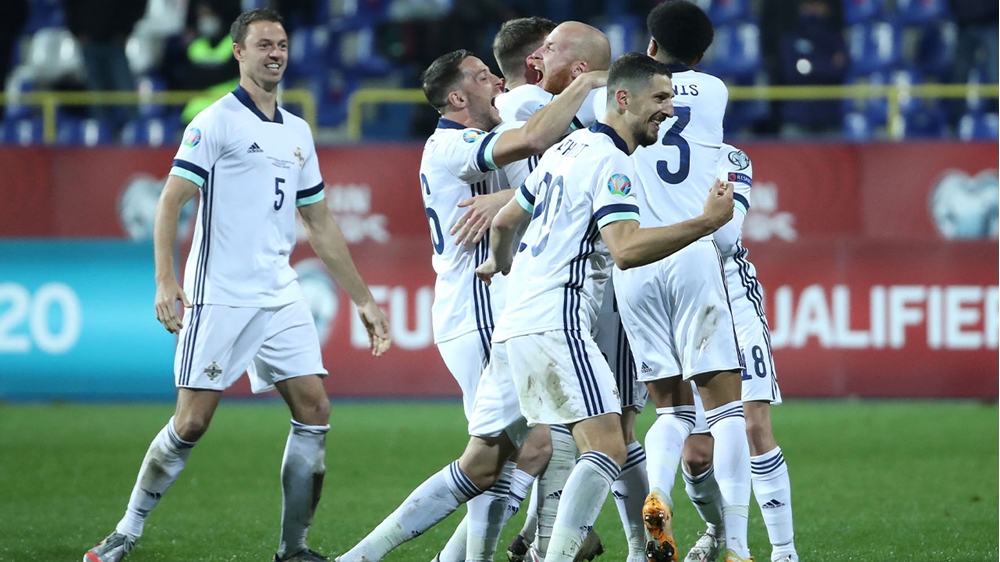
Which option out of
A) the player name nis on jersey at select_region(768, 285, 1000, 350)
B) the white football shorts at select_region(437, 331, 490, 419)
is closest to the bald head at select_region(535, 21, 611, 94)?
the white football shorts at select_region(437, 331, 490, 419)

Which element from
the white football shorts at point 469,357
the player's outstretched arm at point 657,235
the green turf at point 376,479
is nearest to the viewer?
the player's outstretched arm at point 657,235

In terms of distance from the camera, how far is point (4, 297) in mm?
12320

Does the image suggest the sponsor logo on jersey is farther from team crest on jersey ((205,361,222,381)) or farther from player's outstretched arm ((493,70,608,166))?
team crest on jersey ((205,361,222,381))

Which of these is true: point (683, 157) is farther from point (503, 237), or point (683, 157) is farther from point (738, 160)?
point (503, 237)

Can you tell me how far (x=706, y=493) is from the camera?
19.0 feet

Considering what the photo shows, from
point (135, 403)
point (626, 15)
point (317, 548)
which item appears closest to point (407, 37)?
point (626, 15)

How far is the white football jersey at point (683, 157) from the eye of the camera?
560 cm

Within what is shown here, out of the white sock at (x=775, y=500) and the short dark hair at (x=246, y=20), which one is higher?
the short dark hair at (x=246, y=20)

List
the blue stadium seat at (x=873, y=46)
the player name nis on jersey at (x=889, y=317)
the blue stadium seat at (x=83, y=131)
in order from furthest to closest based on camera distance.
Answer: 1. the blue stadium seat at (x=873, y=46)
2. the blue stadium seat at (x=83, y=131)
3. the player name nis on jersey at (x=889, y=317)

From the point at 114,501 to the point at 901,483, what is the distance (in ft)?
14.2

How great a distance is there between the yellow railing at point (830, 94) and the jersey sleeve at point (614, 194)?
9.40 m

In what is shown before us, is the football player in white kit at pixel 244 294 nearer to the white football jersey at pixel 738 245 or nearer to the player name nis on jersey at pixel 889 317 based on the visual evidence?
the white football jersey at pixel 738 245

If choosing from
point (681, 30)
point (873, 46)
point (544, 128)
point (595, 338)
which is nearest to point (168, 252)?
point (544, 128)

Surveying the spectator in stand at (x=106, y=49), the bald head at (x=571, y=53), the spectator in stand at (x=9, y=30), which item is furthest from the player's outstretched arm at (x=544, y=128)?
the spectator in stand at (x=9, y=30)
